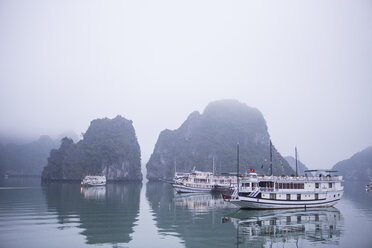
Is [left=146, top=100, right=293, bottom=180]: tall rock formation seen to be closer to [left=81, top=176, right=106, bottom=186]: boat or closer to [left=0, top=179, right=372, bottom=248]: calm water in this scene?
[left=81, top=176, right=106, bottom=186]: boat

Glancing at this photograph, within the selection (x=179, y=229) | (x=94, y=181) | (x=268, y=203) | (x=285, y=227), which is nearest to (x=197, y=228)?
(x=179, y=229)

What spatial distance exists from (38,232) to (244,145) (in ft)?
462

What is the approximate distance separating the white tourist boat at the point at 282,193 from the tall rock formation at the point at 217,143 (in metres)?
92.9

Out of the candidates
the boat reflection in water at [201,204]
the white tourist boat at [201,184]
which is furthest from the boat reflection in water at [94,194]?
the white tourist boat at [201,184]

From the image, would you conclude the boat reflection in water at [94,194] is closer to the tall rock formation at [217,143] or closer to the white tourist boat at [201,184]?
the white tourist boat at [201,184]

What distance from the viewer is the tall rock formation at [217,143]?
14312 centimetres

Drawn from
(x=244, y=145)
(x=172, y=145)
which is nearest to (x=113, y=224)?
(x=244, y=145)

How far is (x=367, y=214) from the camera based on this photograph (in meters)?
A: 36.4

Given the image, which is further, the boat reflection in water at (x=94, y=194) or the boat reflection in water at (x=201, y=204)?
the boat reflection in water at (x=94, y=194)

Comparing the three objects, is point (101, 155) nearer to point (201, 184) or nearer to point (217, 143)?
point (217, 143)

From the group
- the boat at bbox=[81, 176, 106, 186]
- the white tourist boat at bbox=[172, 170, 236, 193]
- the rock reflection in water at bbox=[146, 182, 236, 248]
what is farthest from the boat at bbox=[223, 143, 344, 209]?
the boat at bbox=[81, 176, 106, 186]

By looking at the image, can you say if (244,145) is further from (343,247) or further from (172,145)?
(343,247)

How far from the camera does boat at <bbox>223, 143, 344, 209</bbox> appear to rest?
36.7 m

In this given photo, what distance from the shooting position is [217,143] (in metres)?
153
